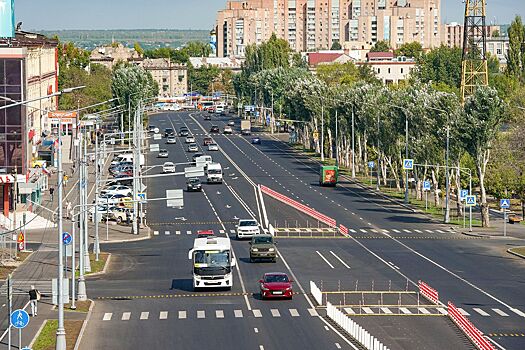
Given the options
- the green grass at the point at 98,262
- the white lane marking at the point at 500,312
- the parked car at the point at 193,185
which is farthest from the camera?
the parked car at the point at 193,185

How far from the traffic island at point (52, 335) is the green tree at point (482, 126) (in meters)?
51.1

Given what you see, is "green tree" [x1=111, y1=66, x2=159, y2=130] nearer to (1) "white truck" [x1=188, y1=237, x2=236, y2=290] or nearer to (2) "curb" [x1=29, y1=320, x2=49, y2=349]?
(1) "white truck" [x1=188, y1=237, x2=236, y2=290]

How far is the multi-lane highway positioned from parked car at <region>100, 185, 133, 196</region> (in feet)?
9.48

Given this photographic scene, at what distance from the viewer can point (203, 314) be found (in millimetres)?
58906

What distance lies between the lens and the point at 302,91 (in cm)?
17500

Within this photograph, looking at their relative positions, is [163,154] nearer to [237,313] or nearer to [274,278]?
[274,278]

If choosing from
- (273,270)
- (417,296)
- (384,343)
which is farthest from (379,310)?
(273,270)

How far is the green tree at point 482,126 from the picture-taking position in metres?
101

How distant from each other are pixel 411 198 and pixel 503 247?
3647 cm

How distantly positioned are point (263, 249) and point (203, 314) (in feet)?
59.0

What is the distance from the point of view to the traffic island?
5034 cm

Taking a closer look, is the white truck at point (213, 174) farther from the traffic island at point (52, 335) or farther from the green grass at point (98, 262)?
the traffic island at point (52, 335)

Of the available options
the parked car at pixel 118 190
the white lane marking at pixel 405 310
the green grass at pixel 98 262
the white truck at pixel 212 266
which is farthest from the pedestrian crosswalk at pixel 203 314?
the parked car at pixel 118 190

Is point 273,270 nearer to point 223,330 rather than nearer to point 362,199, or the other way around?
point 223,330
